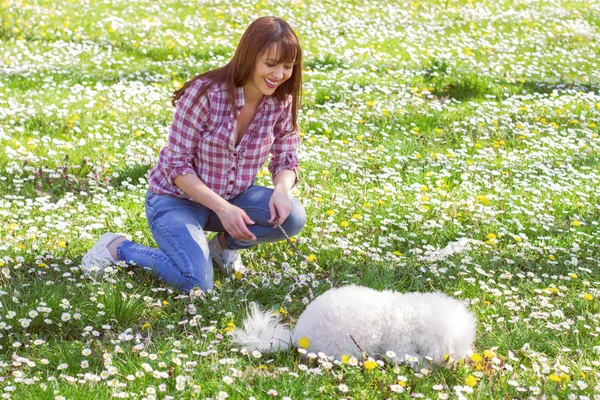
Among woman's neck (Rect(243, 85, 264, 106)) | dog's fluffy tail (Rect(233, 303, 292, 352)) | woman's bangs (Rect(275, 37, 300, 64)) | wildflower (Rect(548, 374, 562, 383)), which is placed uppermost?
woman's bangs (Rect(275, 37, 300, 64))

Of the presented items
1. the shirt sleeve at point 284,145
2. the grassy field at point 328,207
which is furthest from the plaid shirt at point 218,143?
the grassy field at point 328,207

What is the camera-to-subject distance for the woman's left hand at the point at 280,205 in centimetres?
342

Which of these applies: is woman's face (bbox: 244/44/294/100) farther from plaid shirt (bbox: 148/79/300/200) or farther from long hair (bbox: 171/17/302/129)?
plaid shirt (bbox: 148/79/300/200)

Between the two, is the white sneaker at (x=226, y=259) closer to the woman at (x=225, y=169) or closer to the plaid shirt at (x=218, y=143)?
the woman at (x=225, y=169)

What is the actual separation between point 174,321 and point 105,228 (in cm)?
112

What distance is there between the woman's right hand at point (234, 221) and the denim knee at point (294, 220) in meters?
0.29

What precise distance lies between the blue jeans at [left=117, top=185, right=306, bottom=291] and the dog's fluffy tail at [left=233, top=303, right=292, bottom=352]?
0.51 metres

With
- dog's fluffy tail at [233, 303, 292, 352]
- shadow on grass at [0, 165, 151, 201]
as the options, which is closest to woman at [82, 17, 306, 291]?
dog's fluffy tail at [233, 303, 292, 352]

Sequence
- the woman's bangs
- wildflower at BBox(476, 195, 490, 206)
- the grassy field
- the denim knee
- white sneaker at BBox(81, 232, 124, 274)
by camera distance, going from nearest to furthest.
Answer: the grassy field, the woman's bangs, white sneaker at BBox(81, 232, 124, 274), the denim knee, wildflower at BBox(476, 195, 490, 206)

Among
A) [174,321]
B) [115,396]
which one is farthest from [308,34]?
[115,396]

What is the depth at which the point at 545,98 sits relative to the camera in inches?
268

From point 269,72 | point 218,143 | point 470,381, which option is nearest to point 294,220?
point 218,143

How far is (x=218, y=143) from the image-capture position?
340cm

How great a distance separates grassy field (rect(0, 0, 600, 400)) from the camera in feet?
8.58
